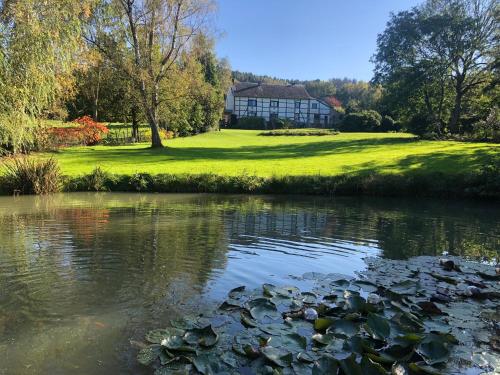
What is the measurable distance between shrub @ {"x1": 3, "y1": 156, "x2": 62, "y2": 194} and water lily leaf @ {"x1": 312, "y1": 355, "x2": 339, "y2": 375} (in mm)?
16419

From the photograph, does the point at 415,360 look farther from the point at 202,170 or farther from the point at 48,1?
the point at 202,170

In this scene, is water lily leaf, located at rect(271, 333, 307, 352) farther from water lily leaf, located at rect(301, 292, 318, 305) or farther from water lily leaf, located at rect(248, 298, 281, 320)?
water lily leaf, located at rect(301, 292, 318, 305)

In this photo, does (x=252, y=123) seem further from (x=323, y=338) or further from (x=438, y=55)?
(x=323, y=338)

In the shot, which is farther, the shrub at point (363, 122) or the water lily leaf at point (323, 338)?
the shrub at point (363, 122)

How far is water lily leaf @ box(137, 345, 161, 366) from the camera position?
15.4 ft

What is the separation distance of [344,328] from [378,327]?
40cm

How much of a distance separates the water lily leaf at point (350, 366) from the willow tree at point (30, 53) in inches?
534

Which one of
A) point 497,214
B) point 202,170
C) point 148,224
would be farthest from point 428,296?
point 202,170

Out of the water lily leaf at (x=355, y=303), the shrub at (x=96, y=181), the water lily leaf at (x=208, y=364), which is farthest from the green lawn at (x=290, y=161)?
the water lily leaf at (x=208, y=364)

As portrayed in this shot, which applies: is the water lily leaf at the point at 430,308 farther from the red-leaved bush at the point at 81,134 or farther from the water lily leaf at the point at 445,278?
the red-leaved bush at the point at 81,134

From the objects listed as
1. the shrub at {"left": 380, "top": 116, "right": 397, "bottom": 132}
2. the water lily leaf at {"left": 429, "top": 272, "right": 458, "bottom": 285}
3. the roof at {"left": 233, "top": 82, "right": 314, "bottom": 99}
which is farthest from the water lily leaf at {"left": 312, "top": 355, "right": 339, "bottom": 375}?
the roof at {"left": 233, "top": 82, "right": 314, "bottom": 99}

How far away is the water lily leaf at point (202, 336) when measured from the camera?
494 cm

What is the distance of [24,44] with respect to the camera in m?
13.9

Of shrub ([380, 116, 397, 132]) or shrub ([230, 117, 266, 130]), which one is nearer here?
shrub ([380, 116, 397, 132])
